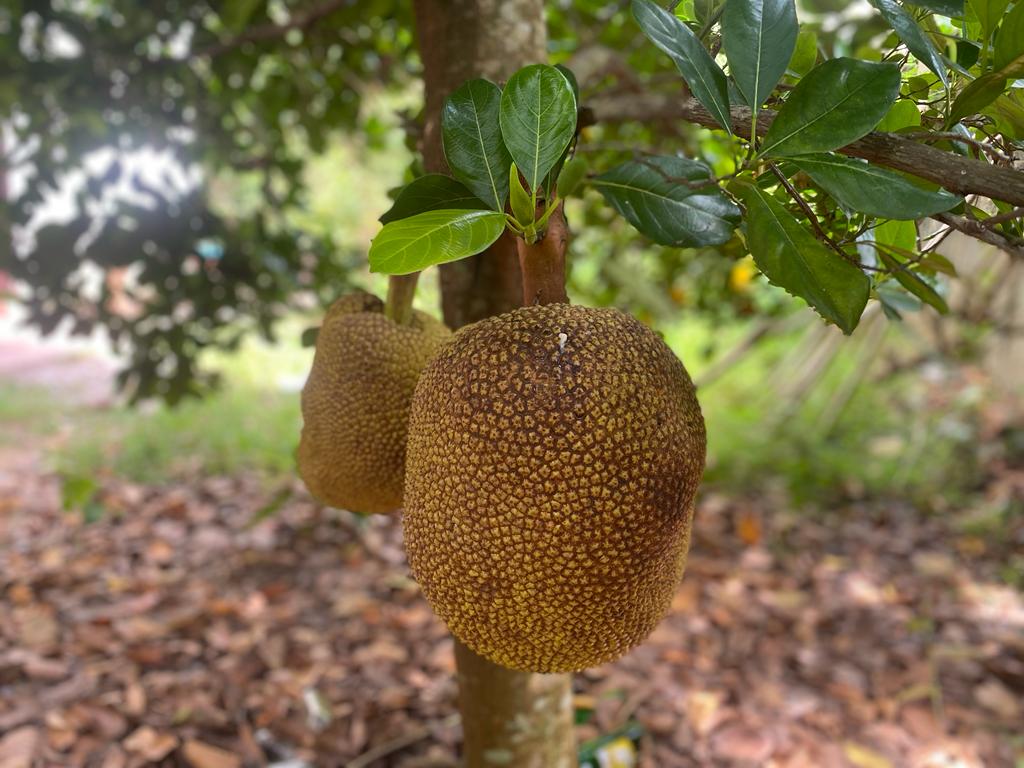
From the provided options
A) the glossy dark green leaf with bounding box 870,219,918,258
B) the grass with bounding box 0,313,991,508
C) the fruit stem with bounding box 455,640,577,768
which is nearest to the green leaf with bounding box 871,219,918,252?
the glossy dark green leaf with bounding box 870,219,918,258

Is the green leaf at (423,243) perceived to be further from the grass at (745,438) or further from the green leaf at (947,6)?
the grass at (745,438)

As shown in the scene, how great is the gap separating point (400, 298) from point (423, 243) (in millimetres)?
352

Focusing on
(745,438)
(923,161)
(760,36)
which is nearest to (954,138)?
(923,161)

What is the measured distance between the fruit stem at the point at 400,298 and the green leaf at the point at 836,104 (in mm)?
451

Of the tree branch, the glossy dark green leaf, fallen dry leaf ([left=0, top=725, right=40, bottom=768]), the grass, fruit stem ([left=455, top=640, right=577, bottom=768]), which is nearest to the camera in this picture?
the tree branch

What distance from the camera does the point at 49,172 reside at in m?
1.73

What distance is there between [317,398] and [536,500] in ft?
1.25

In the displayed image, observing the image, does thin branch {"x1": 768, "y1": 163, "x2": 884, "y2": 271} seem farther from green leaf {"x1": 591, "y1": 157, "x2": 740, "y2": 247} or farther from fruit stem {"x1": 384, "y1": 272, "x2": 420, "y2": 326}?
fruit stem {"x1": 384, "y1": 272, "x2": 420, "y2": 326}

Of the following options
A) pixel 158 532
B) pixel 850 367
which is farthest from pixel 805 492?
pixel 158 532

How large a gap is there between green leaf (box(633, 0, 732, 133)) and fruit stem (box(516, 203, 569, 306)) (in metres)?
0.15

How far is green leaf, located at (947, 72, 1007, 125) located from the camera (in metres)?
0.54

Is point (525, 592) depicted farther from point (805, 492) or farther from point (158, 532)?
point (805, 492)

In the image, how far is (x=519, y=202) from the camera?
0.59 metres

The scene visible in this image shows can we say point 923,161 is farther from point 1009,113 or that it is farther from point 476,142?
point 476,142
